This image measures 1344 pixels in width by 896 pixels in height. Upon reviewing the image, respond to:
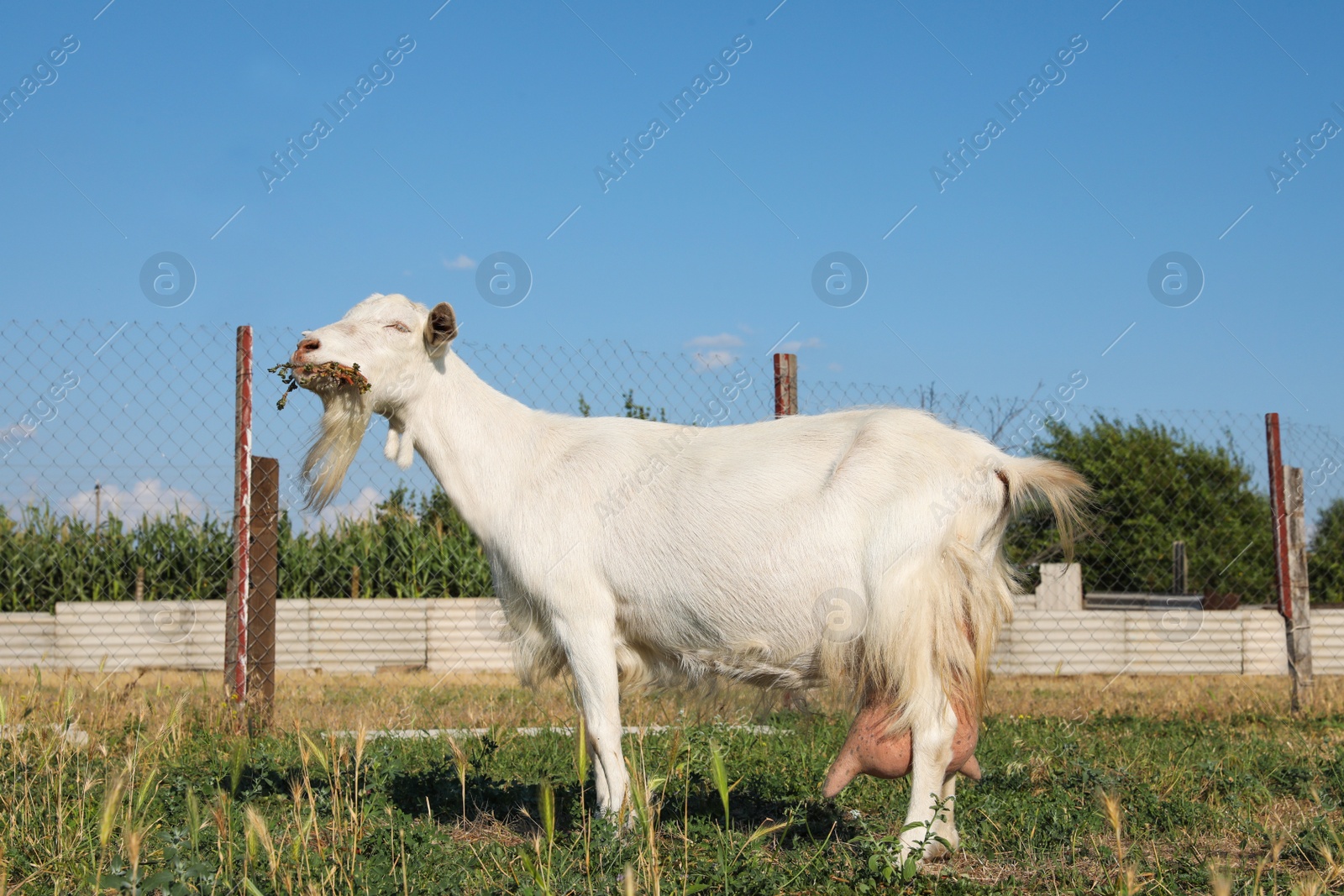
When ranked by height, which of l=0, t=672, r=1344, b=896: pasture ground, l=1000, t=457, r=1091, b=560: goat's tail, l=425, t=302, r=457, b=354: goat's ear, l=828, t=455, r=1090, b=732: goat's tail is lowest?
l=0, t=672, r=1344, b=896: pasture ground

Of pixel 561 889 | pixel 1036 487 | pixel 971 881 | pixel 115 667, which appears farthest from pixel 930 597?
pixel 115 667

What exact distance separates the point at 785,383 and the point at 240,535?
13.1 ft

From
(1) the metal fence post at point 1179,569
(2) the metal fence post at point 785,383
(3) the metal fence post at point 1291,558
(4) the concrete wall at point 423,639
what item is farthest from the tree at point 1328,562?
(2) the metal fence post at point 785,383

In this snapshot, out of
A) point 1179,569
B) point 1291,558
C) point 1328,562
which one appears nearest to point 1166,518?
point 1328,562

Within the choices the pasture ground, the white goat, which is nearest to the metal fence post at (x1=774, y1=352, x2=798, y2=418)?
the pasture ground

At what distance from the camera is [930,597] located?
12.9 ft

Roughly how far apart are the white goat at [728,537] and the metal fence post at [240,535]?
2442mm

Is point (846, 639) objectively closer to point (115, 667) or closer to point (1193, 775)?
point (1193, 775)

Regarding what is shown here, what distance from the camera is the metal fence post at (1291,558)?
8789 mm

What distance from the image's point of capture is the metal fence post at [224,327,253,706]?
7012mm

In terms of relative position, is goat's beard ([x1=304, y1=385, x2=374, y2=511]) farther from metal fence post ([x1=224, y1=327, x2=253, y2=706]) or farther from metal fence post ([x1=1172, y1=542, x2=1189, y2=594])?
metal fence post ([x1=1172, y1=542, x2=1189, y2=594])

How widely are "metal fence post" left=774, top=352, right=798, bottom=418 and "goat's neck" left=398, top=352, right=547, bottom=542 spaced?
294 cm

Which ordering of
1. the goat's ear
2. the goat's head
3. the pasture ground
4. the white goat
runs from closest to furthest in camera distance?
the pasture ground
the white goat
the goat's head
the goat's ear

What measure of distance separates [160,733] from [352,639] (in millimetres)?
6956
